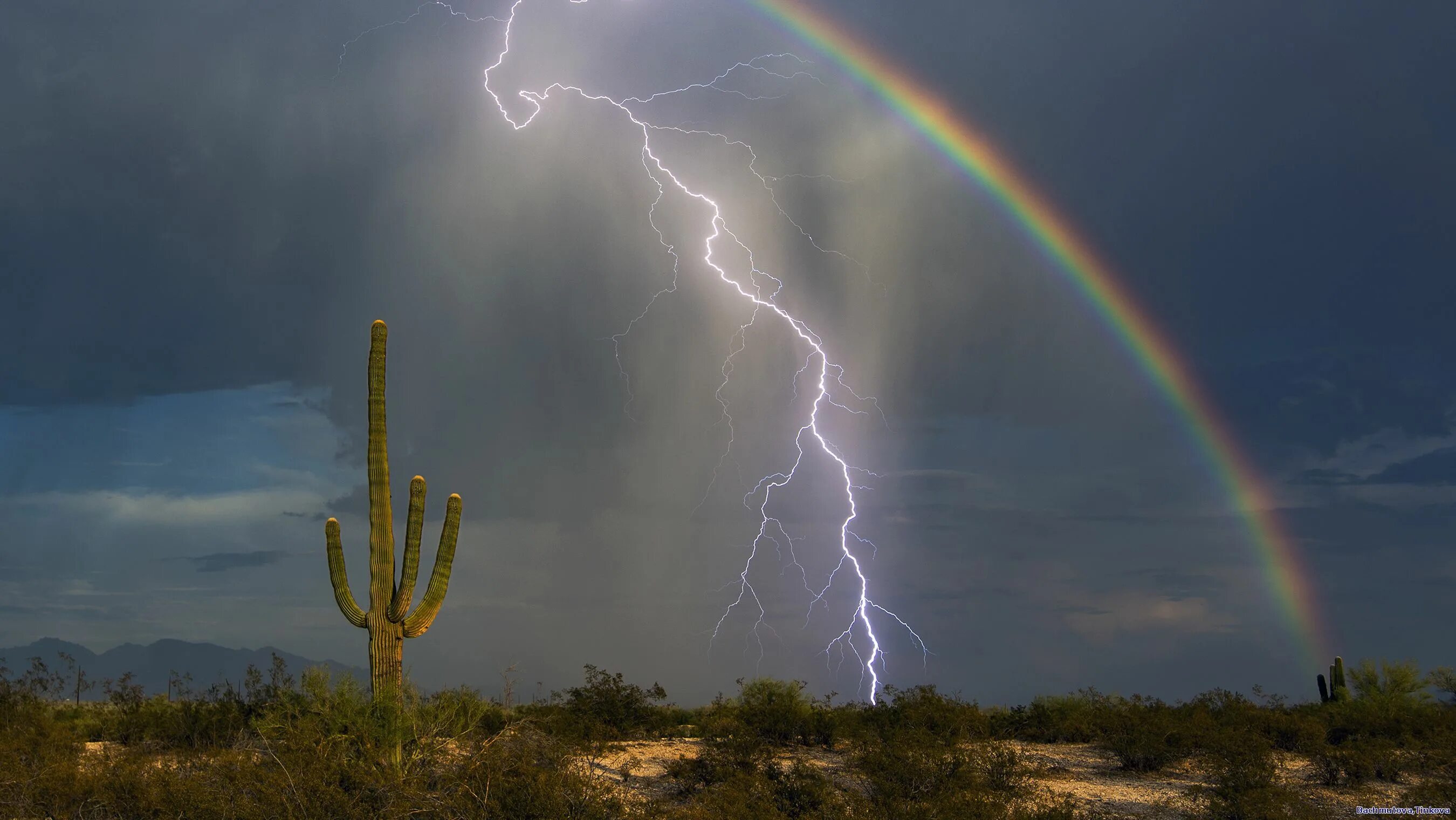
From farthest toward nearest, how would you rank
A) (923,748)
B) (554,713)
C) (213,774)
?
(554,713)
(923,748)
(213,774)

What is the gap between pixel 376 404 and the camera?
16734 millimetres

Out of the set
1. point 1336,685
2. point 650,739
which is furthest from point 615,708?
point 1336,685

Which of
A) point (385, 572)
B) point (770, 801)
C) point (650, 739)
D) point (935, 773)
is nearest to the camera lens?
point (770, 801)

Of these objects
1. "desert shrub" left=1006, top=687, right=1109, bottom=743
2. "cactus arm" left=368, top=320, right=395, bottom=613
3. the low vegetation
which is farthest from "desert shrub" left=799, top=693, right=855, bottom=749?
"cactus arm" left=368, top=320, right=395, bottom=613

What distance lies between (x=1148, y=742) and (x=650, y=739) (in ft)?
34.5

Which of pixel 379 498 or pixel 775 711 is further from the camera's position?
pixel 775 711

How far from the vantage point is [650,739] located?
837 inches

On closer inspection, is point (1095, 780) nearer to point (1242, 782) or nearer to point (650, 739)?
point (1242, 782)

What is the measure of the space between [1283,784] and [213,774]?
1623 cm

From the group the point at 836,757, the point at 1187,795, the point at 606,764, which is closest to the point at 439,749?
the point at 606,764

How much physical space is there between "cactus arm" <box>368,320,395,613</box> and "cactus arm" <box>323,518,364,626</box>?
14.4 inches

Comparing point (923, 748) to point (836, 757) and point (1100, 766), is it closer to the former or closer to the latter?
point (836, 757)

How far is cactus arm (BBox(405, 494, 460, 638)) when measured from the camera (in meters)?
16.3

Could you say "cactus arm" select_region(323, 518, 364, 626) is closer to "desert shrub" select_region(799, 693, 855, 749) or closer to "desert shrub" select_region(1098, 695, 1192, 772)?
"desert shrub" select_region(799, 693, 855, 749)
